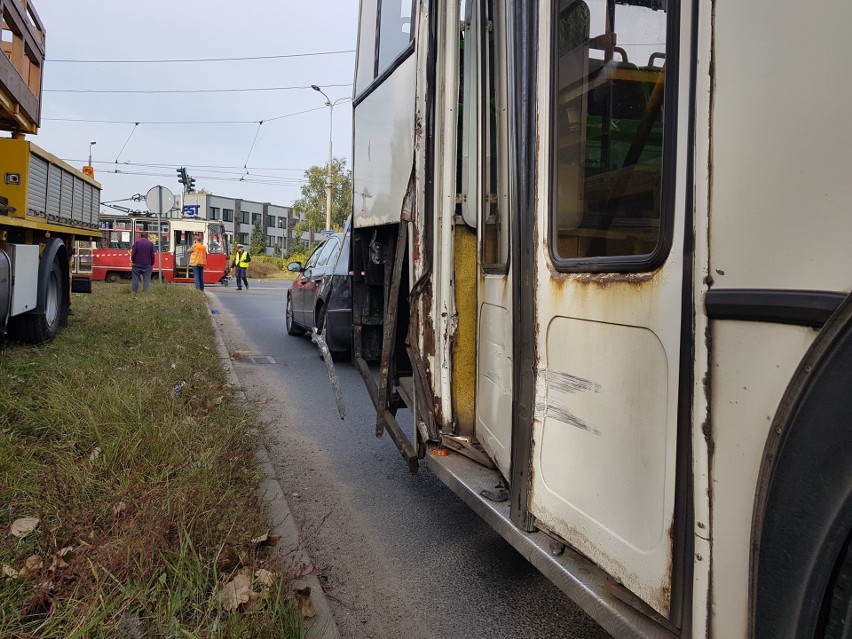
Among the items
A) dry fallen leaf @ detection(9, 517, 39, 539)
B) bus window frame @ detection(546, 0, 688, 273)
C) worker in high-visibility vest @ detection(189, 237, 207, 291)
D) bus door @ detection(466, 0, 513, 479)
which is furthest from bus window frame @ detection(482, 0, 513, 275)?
worker in high-visibility vest @ detection(189, 237, 207, 291)

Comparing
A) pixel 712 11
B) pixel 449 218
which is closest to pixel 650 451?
pixel 712 11

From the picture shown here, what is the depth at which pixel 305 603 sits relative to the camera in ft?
9.20

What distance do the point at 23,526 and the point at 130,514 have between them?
43 cm

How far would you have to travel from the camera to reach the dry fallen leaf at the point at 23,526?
117 inches

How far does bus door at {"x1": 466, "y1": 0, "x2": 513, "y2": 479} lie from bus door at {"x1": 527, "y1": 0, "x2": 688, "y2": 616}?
498 mm

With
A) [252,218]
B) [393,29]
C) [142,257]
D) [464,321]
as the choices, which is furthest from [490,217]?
[252,218]

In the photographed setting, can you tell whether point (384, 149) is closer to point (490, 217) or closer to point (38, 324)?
point (490, 217)

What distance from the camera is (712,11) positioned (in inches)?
62.5

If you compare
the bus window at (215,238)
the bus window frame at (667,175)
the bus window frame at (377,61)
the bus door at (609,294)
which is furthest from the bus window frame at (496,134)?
the bus window at (215,238)

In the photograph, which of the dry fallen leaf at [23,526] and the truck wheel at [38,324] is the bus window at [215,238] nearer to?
the truck wheel at [38,324]

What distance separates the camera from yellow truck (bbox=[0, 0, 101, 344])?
285 inches

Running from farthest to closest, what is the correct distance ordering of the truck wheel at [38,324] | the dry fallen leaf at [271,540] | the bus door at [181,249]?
the bus door at [181,249]
the truck wheel at [38,324]
the dry fallen leaf at [271,540]

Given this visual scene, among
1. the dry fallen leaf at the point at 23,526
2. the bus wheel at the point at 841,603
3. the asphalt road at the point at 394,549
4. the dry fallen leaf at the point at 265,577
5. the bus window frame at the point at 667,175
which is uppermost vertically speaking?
the bus window frame at the point at 667,175

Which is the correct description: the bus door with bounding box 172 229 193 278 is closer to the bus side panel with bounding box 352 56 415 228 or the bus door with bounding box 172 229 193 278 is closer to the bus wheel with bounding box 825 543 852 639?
the bus side panel with bounding box 352 56 415 228
